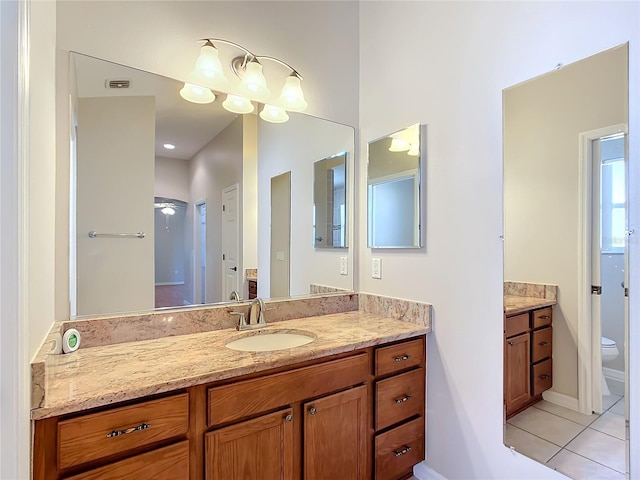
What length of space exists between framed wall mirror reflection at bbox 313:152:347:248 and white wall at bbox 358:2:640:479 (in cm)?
39

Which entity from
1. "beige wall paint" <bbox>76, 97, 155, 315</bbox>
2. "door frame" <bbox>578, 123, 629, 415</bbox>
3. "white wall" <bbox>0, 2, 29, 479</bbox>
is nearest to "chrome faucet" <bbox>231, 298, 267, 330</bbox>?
Answer: "beige wall paint" <bbox>76, 97, 155, 315</bbox>

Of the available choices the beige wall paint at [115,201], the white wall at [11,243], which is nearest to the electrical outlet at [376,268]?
the beige wall paint at [115,201]

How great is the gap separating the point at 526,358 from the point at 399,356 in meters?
0.53

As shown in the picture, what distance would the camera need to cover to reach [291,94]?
1.84 meters

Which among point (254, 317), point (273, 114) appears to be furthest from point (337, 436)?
point (273, 114)

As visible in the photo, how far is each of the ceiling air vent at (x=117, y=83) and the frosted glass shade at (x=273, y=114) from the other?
2.04 ft

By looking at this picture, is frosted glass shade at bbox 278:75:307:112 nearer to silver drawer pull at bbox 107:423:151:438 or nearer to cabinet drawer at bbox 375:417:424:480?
silver drawer pull at bbox 107:423:151:438

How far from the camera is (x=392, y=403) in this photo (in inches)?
62.0

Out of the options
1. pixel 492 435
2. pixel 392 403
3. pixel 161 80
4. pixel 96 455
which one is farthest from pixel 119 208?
pixel 492 435

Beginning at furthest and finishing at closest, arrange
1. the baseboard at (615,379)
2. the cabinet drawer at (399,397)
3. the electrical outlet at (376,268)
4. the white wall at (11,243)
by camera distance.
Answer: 1. the electrical outlet at (376,268)
2. the cabinet drawer at (399,397)
3. the baseboard at (615,379)
4. the white wall at (11,243)

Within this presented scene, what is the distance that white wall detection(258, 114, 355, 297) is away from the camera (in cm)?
185

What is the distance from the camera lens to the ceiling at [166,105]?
4.49ft

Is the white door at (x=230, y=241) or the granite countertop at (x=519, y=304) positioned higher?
the white door at (x=230, y=241)

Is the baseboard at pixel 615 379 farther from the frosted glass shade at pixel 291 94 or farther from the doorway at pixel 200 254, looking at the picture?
the frosted glass shade at pixel 291 94
